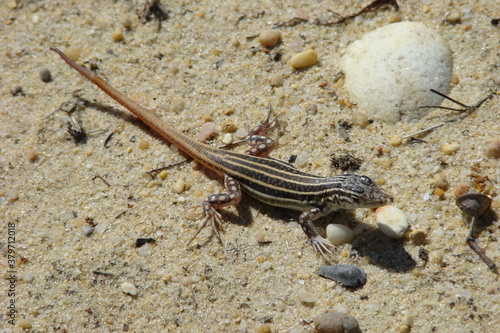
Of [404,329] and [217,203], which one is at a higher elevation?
[217,203]

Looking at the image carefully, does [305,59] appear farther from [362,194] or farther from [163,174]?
[163,174]

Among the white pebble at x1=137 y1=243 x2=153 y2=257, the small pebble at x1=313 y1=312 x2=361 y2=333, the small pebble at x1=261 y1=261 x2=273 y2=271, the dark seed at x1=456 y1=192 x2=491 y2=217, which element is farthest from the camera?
the white pebble at x1=137 y1=243 x2=153 y2=257

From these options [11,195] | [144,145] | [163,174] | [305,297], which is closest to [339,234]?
[305,297]

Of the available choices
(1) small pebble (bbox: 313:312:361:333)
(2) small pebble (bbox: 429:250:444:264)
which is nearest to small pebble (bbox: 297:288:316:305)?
(1) small pebble (bbox: 313:312:361:333)

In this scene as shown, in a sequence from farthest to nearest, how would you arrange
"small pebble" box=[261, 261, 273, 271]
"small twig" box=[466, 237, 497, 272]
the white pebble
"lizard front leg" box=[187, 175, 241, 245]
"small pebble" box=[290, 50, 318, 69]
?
"small pebble" box=[290, 50, 318, 69] → "lizard front leg" box=[187, 175, 241, 245] → the white pebble → "small pebble" box=[261, 261, 273, 271] → "small twig" box=[466, 237, 497, 272]

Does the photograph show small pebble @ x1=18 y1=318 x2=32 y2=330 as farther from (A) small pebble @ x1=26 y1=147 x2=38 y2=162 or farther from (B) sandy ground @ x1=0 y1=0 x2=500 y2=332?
(A) small pebble @ x1=26 y1=147 x2=38 y2=162

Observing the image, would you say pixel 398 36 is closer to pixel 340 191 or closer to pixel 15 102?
pixel 340 191

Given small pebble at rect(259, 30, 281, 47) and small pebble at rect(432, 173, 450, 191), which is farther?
small pebble at rect(259, 30, 281, 47)
